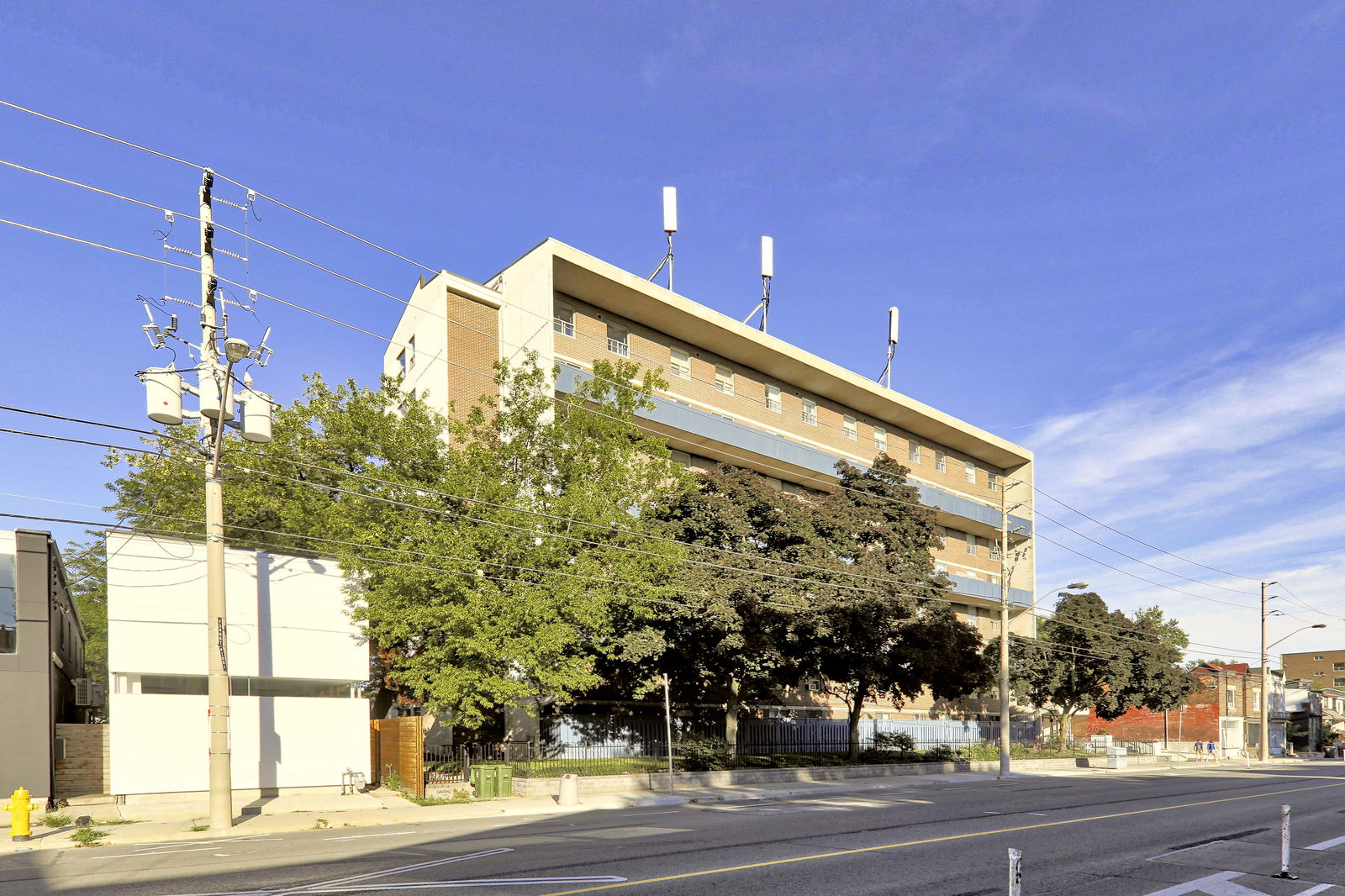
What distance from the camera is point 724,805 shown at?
24250 mm

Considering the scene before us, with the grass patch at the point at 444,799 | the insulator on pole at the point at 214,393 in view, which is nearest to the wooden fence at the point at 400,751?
the grass patch at the point at 444,799

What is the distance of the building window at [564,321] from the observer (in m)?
40.3

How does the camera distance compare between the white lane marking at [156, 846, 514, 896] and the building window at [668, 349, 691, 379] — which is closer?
the white lane marking at [156, 846, 514, 896]

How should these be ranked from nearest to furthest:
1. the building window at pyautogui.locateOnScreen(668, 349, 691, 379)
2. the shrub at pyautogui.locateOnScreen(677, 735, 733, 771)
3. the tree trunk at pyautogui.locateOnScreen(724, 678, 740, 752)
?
the shrub at pyautogui.locateOnScreen(677, 735, 733, 771) < the tree trunk at pyautogui.locateOnScreen(724, 678, 740, 752) < the building window at pyautogui.locateOnScreen(668, 349, 691, 379)

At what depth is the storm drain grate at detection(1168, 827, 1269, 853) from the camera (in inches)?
617

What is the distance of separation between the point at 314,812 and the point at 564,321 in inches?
953

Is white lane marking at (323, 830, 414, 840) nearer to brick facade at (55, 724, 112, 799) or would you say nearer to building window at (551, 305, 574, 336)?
brick facade at (55, 724, 112, 799)

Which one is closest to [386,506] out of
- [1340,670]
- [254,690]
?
[254,690]

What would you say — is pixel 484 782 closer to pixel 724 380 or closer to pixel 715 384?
pixel 715 384

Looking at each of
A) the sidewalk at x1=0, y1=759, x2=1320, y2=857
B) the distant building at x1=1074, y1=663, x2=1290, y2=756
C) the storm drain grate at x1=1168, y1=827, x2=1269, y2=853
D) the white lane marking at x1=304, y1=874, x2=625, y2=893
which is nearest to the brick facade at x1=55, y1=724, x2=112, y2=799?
the sidewalk at x1=0, y1=759, x2=1320, y2=857

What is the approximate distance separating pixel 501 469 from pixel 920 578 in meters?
19.1

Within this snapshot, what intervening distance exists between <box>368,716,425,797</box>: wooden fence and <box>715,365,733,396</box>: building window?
1005 inches

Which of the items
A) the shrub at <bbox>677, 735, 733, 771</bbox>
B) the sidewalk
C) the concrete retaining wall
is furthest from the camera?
the shrub at <bbox>677, 735, 733, 771</bbox>

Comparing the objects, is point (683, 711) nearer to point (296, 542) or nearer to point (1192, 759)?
point (296, 542)
